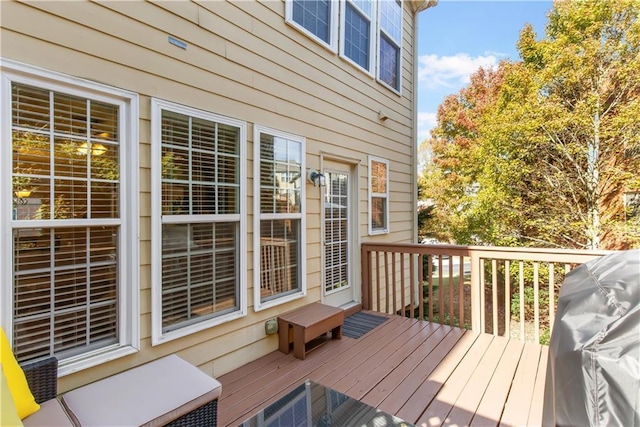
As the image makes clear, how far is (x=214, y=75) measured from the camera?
2680 mm

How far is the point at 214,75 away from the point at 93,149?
3.83 ft

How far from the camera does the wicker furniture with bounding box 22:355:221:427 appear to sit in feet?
5.03

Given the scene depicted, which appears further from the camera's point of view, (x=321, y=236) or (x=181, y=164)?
(x=321, y=236)

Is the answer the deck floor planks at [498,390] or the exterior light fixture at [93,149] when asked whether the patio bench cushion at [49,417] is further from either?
the deck floor planks at [498,390]

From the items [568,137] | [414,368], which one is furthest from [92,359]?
[568,137]

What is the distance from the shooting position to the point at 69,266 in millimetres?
1935

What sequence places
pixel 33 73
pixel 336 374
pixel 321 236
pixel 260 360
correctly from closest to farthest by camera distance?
1. pixel 33 73
2. pixel 336 374
3. pixel 260 360
4. pixel 321 236

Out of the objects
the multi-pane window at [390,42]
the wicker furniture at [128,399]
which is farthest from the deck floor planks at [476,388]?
the multi-pane window at [390,42]

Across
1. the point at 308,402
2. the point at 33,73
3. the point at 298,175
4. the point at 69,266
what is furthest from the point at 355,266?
the point at 33,73

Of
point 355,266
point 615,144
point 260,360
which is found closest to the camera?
point 260,360

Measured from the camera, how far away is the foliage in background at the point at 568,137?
5.92 m

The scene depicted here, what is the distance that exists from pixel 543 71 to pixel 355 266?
6.02 meters

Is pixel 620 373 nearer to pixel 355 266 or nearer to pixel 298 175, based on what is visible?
pixel 298 175

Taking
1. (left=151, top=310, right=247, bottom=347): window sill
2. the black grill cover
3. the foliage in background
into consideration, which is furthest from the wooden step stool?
the foliage in background
